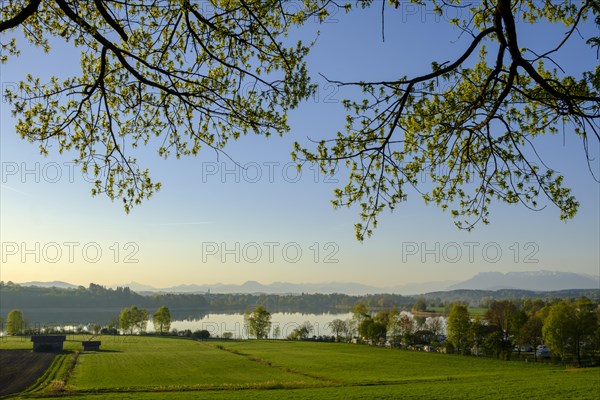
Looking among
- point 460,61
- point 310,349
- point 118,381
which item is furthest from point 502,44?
point 310,349

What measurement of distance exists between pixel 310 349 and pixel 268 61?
237 feet

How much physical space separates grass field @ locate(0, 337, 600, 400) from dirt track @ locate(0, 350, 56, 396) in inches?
61.1

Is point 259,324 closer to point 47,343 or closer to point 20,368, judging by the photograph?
point 47,343

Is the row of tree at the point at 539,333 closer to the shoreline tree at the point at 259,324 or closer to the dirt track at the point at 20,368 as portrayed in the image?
the shoreline tree at the point at 259,324

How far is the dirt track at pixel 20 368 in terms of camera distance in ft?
124

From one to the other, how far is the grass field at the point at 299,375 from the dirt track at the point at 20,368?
1553mm

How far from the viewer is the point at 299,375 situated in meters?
45.2

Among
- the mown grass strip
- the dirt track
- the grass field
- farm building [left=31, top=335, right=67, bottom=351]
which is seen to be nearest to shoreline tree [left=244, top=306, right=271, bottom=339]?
the grass field

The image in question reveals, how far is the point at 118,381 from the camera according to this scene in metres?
40.8

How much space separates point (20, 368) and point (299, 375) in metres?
26.4

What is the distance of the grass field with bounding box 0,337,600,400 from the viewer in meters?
28.4

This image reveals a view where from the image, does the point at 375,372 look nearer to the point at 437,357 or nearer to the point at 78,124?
the point at 437,357

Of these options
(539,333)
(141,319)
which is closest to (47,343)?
(141,319)

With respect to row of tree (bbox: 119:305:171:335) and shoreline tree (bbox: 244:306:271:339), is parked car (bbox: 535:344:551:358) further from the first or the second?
row of tree (bbox: 119:305:171:335)
